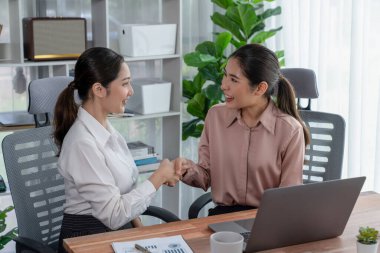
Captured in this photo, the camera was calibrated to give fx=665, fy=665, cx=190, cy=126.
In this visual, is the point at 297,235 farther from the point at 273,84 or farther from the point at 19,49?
the point at 19,49

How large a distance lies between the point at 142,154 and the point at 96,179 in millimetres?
1585

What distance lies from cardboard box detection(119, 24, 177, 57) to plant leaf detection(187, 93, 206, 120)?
0.34 meters

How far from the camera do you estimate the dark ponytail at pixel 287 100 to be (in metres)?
2.67

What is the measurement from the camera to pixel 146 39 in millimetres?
3795

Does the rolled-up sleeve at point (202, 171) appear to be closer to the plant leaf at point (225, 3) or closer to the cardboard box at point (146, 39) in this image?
the cardboard box at point (146, 39)

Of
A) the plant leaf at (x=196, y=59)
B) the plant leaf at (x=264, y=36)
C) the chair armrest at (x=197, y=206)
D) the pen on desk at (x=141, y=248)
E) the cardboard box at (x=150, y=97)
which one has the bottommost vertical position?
the chair armrest at (x=197, y=206)

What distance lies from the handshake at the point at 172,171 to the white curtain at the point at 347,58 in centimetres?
132

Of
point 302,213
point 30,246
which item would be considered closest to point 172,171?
point 30,246

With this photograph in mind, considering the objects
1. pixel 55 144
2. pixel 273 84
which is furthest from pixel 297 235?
pixel 55 144

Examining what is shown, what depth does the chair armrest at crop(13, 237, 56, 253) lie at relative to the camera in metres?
2.21

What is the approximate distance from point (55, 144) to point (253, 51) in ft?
2.82

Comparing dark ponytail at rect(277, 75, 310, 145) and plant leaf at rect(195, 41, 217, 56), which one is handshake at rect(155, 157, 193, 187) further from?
plant leaf at rect(195, 41, 217, 56)

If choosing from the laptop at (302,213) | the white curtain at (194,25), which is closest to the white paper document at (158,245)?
the laptop at (302,213)

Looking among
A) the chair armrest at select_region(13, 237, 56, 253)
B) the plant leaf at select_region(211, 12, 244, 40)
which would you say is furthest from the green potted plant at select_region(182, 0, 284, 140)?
the chair armrest at select_region(13, 237, 56, 253)
